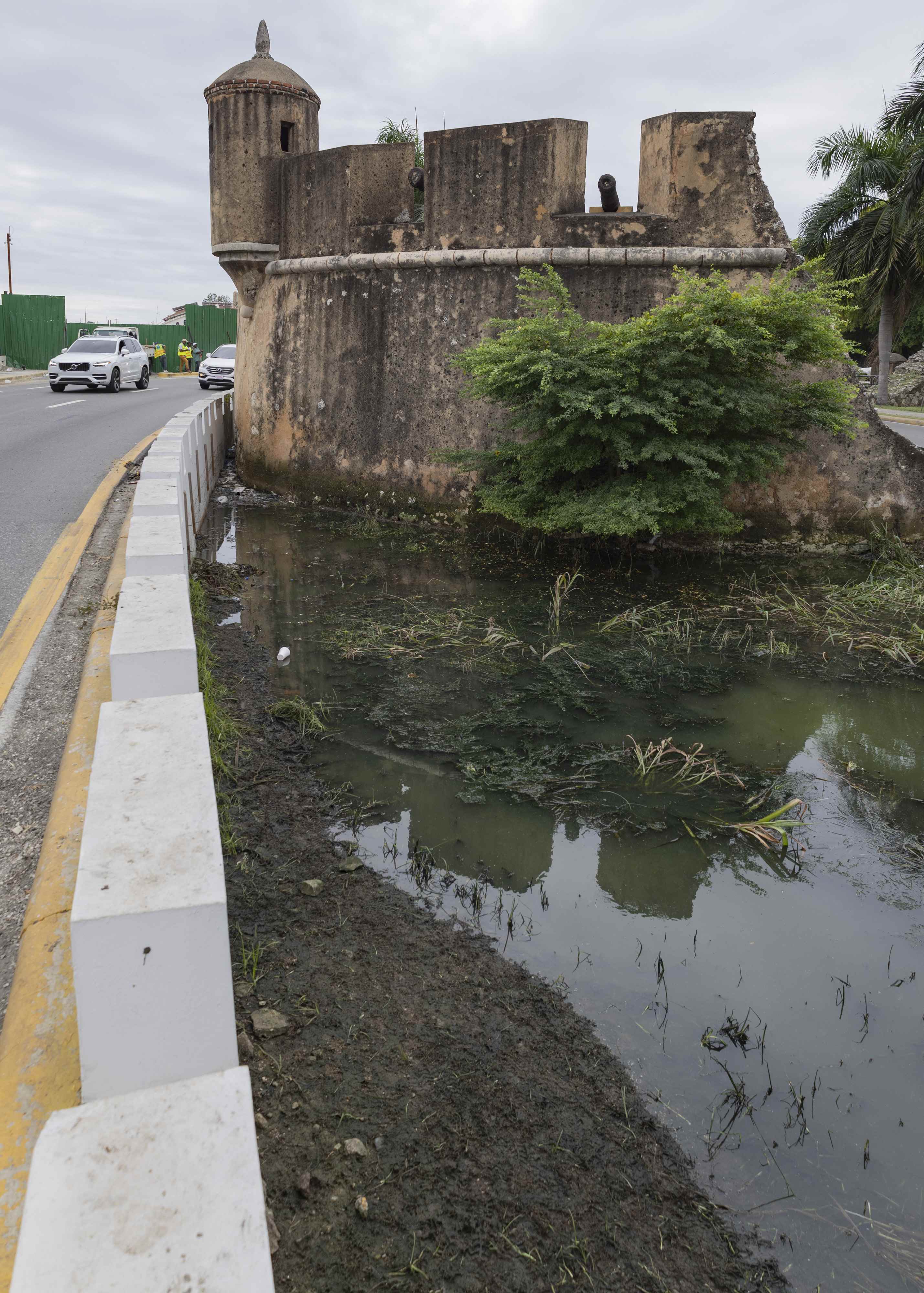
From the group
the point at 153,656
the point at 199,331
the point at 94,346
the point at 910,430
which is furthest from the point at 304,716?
the point at 199,331

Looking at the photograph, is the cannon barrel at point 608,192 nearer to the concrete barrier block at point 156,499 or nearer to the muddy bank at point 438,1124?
the concrete barrier block at point 156,499

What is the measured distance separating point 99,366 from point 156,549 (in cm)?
2125

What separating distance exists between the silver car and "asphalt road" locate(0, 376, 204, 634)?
3146 mm

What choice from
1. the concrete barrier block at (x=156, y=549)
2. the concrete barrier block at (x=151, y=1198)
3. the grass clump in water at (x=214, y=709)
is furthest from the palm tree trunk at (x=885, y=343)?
the concrete barrier block at (x=151, y=1198)

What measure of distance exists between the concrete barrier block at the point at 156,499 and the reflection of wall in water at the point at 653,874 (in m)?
3.30

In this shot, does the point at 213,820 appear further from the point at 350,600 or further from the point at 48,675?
the point at 350,600

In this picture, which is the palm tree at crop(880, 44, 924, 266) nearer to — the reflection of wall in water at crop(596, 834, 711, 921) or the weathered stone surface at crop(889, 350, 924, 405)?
the weathered stone surface at crop(889, 350, 924, 405)

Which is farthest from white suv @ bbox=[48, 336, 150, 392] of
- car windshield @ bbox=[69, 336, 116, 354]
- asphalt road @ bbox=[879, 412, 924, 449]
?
asphalt road @ bbox=[879, 412, 924, 449]

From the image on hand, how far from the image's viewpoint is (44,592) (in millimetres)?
6031

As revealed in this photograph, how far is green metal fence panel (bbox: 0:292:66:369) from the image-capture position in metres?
32.1

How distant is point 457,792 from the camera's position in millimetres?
4355

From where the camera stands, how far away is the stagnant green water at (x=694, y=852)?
250 centimetres

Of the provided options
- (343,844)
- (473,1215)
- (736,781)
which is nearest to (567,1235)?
(473,1215)

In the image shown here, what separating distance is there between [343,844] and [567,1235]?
6.39 feet
